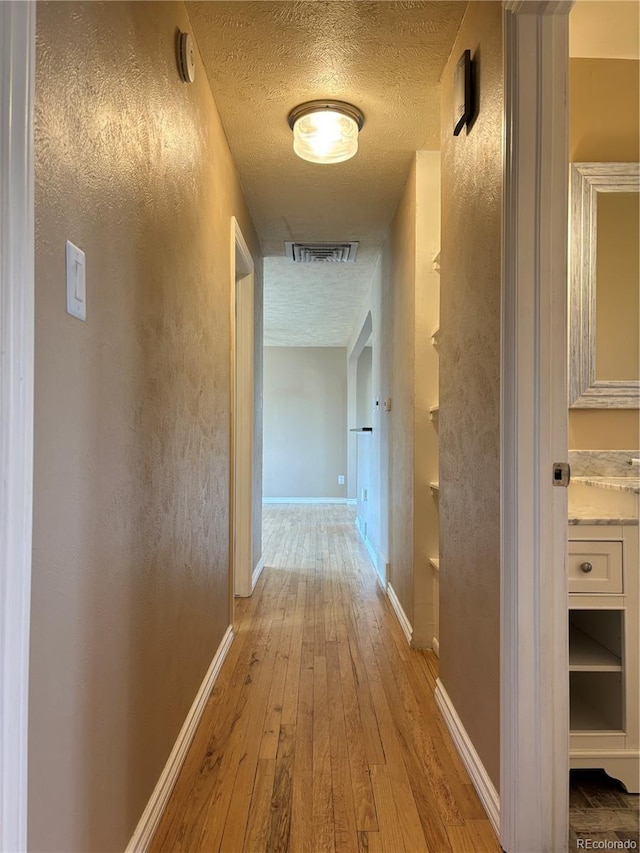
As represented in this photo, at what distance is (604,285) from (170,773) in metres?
2.00

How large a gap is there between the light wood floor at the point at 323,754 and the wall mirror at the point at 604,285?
1222 mm

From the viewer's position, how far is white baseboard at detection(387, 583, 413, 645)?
2.36 m

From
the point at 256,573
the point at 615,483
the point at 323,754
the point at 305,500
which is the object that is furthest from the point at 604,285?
the point at 305,500

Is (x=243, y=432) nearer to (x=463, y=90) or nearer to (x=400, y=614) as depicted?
(x=400, y=614)

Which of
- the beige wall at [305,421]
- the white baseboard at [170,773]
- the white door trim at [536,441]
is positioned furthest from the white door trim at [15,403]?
the beige wall at [305,421]

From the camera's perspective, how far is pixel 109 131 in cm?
97

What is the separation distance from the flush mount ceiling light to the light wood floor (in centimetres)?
213

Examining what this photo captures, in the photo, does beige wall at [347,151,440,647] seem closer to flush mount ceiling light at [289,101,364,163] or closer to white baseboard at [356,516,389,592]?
white baseboard at [356,516,389,592]

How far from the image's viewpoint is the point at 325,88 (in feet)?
6.21

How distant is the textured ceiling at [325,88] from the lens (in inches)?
61.7

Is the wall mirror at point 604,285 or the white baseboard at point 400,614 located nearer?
the wall mirror at point 604,285

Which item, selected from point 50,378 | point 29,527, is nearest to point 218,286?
point 50,378

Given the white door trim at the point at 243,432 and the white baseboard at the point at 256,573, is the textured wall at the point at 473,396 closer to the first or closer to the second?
the white door trim at the point at 243,432

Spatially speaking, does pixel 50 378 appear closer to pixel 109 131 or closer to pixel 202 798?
pixel 109 131
